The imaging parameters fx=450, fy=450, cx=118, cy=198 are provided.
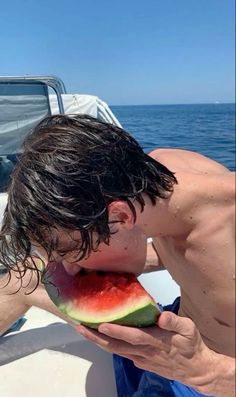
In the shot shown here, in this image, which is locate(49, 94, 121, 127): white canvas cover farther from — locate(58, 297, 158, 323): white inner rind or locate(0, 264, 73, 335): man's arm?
locate(58, 297, 158, 323): white inner rind

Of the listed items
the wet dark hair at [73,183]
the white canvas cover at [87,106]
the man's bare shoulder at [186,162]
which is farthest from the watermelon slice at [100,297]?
the white canvas cover at [87,106]

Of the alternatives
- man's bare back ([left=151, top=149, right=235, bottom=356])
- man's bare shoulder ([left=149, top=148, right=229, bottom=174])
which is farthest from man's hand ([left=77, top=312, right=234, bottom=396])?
man's bare shoulder ([left=149, top=148, right=229, bottom=174])

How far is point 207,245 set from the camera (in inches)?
48.3

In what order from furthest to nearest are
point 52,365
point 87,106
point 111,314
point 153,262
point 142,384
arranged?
1. point 87,106
2. point 153,262
3. point 52,365
4. point 142,384
5. point 111,314

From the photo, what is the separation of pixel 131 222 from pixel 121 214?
0.12ft

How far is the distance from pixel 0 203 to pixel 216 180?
1302 mm

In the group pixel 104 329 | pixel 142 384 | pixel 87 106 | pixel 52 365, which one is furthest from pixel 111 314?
pixel 87 106

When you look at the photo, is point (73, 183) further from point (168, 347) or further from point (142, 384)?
point (142, 384)

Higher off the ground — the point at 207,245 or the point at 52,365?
the point at 207,245

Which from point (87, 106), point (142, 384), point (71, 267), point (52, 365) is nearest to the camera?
point (71, 267)

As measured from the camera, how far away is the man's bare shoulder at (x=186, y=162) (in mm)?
1329

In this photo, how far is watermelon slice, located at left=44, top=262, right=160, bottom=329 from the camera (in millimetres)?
1100

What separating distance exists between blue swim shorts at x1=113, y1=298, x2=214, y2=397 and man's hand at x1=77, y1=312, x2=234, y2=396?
0.23 meters

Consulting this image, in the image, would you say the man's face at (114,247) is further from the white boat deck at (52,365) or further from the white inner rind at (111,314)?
the white boat deck at (52,365)
